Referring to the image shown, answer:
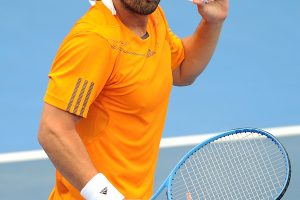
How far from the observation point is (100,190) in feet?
13.4

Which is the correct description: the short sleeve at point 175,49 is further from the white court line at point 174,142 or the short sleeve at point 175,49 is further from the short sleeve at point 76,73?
the white court line at point 174,142

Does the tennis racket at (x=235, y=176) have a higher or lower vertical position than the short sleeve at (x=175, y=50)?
lower

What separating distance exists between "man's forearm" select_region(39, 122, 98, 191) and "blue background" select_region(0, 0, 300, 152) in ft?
13.2

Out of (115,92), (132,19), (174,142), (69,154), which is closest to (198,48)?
(132,19)

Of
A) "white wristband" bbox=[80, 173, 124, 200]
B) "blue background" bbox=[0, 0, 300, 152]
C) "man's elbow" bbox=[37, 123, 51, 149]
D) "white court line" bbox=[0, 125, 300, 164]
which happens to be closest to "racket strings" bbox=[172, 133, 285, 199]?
"white wristband" bbox=[80, 173, 124, 200]

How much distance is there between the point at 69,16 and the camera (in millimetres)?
10008

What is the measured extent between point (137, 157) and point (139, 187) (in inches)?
5.8

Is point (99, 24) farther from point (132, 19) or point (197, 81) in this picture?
point (197, 81)

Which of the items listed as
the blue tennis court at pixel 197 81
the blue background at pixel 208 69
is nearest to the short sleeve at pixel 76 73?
the blue tennis court at pixel 197 81

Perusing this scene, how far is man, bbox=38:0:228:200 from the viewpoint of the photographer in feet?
13.3

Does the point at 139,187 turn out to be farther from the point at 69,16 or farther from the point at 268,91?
the point at 69,16

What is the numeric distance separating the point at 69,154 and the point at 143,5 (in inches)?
26.9

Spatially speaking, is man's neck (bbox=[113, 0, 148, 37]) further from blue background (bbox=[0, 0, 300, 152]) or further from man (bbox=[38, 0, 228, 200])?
blue background (bbox=[0, 0, 300, 152])

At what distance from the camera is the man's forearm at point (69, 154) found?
4055 mm
